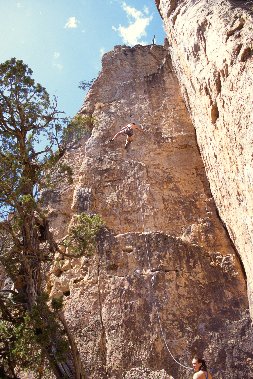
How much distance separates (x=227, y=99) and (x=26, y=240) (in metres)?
5.11

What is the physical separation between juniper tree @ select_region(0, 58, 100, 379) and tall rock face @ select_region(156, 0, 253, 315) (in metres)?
3.19

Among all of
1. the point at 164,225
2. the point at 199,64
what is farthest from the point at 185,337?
the point at 199,64

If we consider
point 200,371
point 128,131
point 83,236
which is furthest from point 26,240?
point 128,131

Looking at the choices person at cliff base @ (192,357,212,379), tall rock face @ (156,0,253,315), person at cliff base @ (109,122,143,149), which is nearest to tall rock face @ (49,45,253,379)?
person at cliff base @ (109,122,143,149)

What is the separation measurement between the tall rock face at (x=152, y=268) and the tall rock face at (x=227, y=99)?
88 cm

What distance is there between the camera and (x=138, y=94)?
61.4 feet

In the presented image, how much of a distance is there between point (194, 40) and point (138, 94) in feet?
23.9

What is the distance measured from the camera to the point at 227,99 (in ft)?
29.7

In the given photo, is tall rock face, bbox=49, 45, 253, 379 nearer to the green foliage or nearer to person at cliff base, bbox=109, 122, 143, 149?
person at cliff base, bbox=109, 122, 143, 149

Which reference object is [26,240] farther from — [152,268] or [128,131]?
[128,131]

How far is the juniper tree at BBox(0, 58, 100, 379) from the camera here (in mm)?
7449

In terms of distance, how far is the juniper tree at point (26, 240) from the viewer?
7449mm

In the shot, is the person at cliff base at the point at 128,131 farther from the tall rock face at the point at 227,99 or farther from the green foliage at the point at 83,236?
the green foliage at the point at 83,236

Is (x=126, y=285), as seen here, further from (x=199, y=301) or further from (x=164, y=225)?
(x=164, y=225)
